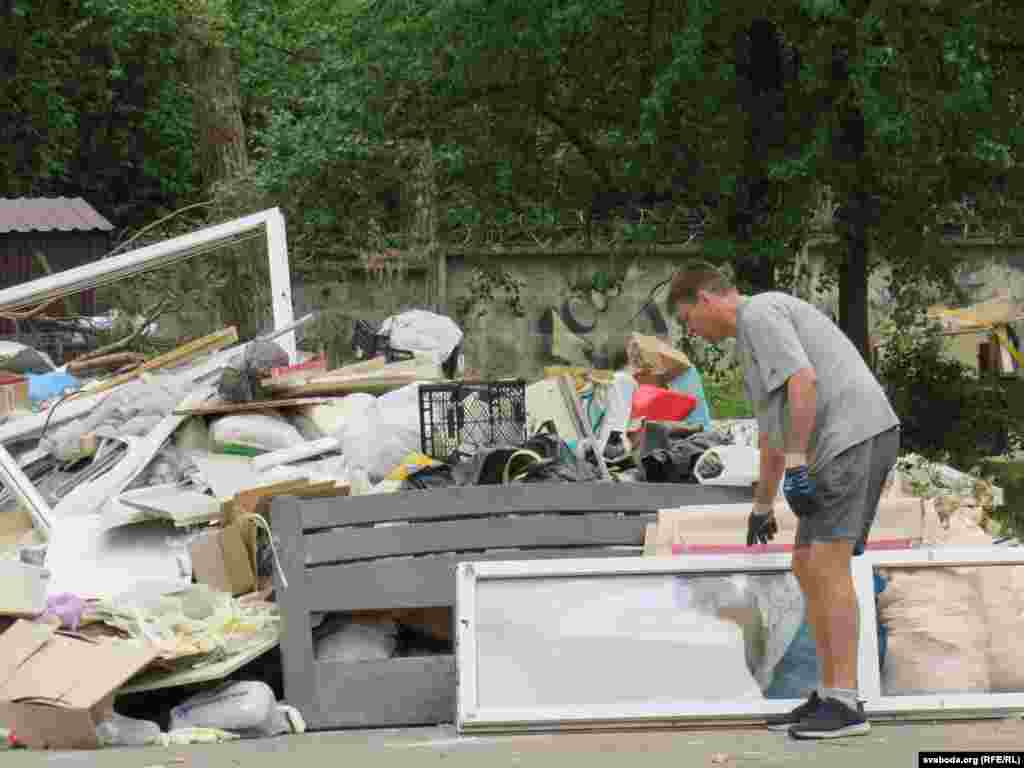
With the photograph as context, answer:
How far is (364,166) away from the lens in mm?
15375

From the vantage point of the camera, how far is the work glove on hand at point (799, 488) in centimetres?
567

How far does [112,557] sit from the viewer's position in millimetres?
7418

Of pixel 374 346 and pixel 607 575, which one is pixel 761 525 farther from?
pixel 374 346

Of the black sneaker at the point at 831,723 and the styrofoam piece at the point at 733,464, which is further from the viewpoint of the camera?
the styrofoam piece at the point at 733,464

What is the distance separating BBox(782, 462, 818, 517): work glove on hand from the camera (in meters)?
5.67

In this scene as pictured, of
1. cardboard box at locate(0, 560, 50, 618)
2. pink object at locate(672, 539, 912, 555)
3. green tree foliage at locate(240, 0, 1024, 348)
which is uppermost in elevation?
green tree foliage at locate(240, 0, 1024, 348)

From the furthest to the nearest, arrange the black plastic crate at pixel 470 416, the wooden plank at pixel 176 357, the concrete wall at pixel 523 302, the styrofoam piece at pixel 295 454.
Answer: the concrete wall at pixel 523 302 → the wooden plank at pixel 176 357 → the black plastic crate at pixel 470 416 → the styrofoam piece at pixel 295 454

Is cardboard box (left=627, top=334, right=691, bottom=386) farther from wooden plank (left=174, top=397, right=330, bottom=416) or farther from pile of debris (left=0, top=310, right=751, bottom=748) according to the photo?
wooden plank (left=174, top=397, right=330, bottom=416)

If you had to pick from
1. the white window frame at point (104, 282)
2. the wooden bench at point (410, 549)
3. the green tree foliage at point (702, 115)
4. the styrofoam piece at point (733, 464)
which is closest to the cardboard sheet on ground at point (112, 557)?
the white window frame at point (104, 282)

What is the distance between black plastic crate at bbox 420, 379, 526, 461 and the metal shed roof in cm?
1153

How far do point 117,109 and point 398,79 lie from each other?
501 inches

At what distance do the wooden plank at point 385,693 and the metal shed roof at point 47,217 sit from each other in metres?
13.5

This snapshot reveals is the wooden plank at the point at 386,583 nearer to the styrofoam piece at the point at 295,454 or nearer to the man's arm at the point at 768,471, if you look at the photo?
the man's arm at the point at 768,471

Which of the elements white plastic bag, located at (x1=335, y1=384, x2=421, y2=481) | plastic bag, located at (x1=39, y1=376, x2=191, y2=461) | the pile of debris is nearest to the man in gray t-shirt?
the pile of debris
